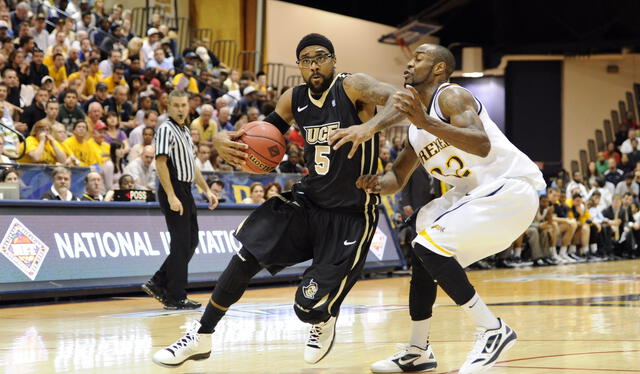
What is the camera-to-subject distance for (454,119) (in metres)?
4.60

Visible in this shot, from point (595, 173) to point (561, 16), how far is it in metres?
5.60

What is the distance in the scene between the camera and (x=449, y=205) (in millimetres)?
5023

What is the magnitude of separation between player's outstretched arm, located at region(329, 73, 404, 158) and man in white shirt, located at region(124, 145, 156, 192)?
7.08 meters

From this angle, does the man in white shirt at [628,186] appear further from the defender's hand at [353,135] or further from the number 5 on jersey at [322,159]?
the defender's hand at [353,135]

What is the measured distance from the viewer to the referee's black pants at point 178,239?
8.08 meters

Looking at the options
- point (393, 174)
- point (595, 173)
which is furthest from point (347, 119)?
point (595, 173)

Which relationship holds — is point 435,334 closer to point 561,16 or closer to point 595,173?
point 595,173

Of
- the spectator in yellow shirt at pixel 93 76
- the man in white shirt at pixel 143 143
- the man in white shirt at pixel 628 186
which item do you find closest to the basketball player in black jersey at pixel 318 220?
the man in white shirt at pixel 143 143

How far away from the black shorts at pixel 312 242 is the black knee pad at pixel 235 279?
0.06 metres

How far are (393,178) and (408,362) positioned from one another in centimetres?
104

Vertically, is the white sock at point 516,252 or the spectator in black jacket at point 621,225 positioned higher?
the spectator in black jacket at point 621,225

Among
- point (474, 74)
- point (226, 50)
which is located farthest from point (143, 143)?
point (474, 74)

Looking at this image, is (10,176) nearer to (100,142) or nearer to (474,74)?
(100,142)

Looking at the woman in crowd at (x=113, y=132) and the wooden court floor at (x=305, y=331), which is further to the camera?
the woman in crowd at (x=113, y=132)
